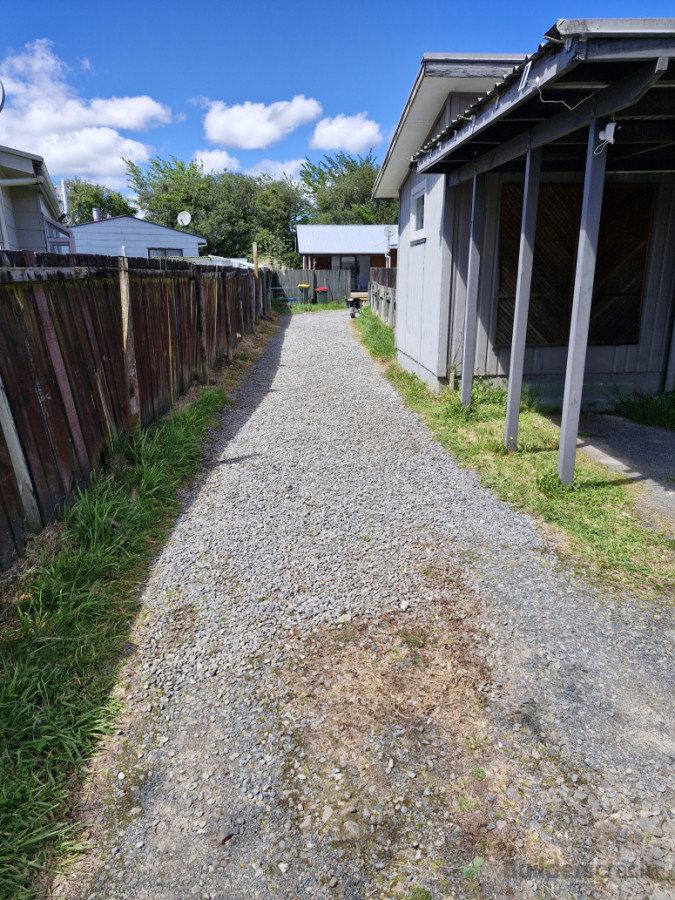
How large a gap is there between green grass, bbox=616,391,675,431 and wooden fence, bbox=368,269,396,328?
7.09 m

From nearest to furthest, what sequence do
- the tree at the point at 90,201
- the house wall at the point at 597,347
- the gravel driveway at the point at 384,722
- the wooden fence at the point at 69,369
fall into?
the gravel driveway at the point at 384,722, the wooden fence at the point at 69,369, the house wall at the point at 597,347, the tree at the point at 90,201

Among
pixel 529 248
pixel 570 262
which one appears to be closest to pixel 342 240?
pixel 570 262

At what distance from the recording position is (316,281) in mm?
27547

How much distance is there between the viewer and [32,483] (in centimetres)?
335

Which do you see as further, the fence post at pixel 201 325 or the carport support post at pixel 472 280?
the fence post at pixel 201 325

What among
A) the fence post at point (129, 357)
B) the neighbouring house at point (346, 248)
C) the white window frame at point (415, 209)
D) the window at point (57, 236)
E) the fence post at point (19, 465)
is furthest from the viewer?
the neighbouring house at point (346, 248)

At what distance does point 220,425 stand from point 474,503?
340 centimetres

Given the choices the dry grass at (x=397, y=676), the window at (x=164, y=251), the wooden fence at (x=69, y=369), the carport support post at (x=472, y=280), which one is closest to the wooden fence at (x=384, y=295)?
the carport support post at (x=472, y=280)

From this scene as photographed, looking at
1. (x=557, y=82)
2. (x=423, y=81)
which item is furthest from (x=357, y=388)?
(x=557, y=82)

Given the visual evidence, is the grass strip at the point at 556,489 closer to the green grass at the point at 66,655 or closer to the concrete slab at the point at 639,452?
the concrete slab at the point at 639,452

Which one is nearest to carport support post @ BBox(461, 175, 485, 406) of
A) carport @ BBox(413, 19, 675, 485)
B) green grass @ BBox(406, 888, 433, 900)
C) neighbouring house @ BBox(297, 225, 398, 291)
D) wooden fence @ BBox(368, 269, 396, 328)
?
carport @ BBox(413, 19, 675, 485)

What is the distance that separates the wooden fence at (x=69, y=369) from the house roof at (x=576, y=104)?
3.22m

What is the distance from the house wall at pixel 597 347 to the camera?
695cm

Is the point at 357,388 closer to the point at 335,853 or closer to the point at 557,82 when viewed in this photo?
the point at 557,82
